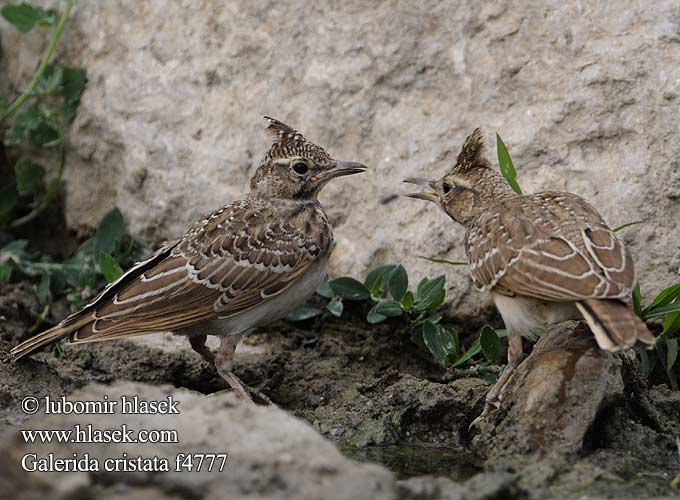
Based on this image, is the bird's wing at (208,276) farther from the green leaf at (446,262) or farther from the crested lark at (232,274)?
the green leaf at (446,262)

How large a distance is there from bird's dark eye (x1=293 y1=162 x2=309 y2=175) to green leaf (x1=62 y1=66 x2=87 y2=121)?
94.3 inches

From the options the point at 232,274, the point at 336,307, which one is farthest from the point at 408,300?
the point at 232,274

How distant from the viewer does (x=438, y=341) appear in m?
6.93

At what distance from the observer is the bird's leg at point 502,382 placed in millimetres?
5918

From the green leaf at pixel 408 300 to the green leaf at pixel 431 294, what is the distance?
0.04 meters

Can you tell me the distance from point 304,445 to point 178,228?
3.95 m

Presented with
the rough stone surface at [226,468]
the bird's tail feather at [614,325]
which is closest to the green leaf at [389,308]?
the bird's tail feather at [614,325]

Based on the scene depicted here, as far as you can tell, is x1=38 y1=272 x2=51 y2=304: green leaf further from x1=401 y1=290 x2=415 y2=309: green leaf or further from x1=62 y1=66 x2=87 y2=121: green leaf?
x1=401 y1=290 x2=415 y2=309: green leaf

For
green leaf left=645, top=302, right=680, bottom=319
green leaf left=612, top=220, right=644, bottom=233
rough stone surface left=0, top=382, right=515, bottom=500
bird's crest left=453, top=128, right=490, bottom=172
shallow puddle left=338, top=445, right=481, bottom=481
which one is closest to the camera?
rough stone surface left=0, top=382, right=515, bottom=500

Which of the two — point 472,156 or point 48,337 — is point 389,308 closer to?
point 472,156

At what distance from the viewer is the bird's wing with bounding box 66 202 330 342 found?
6.48m

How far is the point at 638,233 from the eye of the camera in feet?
22.2

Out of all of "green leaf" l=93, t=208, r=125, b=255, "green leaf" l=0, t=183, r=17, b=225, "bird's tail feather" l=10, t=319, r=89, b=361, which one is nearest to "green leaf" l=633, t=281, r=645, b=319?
"bird's tail feather" l=10, t=319, r=89, b=361

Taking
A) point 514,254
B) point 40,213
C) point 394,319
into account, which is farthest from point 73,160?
point 514,254
